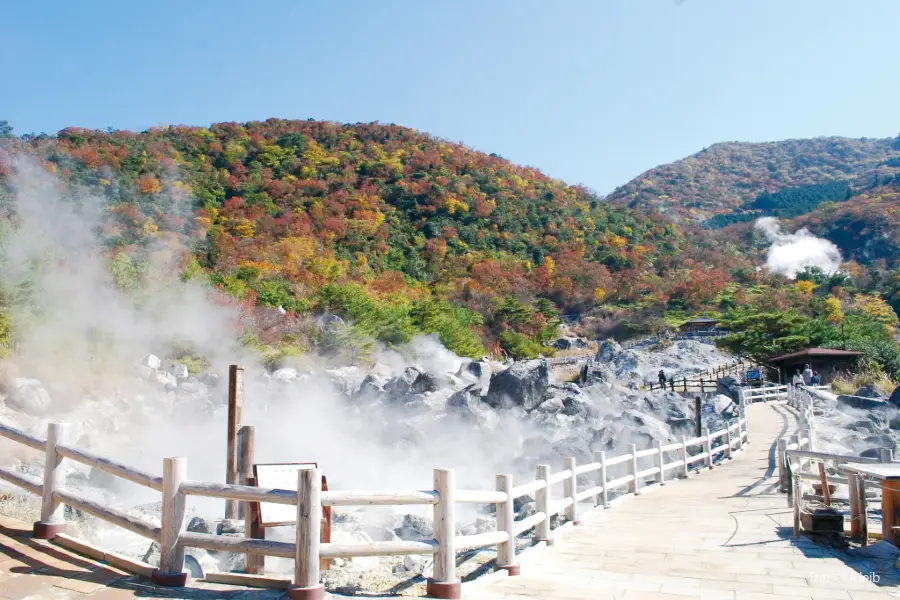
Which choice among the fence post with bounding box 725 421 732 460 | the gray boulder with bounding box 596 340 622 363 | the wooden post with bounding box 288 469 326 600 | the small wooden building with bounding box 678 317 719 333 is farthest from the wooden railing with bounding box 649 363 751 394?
the wooden post with bounding box 288 469 326 600

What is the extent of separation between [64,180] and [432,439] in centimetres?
5349

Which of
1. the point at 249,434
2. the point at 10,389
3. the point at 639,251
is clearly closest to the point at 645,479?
the point at 249,434

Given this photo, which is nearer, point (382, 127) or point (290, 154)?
point (290, 154)

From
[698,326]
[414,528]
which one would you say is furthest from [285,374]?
[698,326]

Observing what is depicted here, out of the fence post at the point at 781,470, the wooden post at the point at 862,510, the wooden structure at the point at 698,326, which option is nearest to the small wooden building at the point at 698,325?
the wooden structure at the point at 698,326

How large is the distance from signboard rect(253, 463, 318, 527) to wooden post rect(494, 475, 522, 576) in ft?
5.95

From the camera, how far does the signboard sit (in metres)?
5.36

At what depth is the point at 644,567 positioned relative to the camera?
20.2 feet

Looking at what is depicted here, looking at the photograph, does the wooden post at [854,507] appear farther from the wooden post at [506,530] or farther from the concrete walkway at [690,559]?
the wooden post at [506,530]

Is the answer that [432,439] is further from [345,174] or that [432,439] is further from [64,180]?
[345,174]

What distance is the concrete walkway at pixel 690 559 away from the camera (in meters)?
5.16

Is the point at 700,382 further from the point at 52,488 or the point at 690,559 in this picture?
the point at 52,488

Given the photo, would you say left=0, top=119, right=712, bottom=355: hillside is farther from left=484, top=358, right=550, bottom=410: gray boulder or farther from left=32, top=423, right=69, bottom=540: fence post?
left=32, top=423, right=69, bottom=540: fence post

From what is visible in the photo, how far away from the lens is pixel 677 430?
70.1 feet
